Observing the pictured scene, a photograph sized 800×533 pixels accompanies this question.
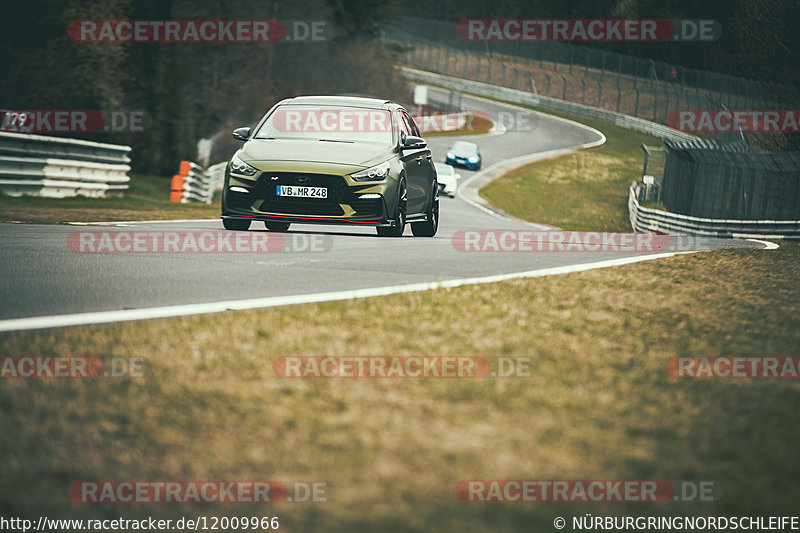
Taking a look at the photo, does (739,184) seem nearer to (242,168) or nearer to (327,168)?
(327,168)

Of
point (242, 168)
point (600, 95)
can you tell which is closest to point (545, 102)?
point (600, 95)

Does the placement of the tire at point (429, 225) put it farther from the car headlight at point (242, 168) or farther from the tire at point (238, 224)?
the car headlight at point (242, 168)

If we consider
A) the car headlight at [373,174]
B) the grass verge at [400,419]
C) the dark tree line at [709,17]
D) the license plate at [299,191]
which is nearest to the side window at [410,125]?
the car headlight at [373,174]

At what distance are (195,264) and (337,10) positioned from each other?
59.3 meters

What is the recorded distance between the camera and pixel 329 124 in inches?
498

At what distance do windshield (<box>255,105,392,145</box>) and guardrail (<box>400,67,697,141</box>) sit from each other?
59107 millimetres

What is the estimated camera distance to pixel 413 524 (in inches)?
157

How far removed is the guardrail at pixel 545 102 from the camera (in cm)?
7312

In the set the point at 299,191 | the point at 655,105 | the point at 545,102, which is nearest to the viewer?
the point at 299,191

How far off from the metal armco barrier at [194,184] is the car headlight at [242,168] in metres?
15.1

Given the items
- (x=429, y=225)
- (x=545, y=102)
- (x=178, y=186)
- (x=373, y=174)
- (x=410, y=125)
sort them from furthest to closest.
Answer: (x=545, y=102) → (x=178, y=186) → (x=429, y=225) → (x=410, y=125) → (x=373, y=174)

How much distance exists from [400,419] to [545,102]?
79.9 meters

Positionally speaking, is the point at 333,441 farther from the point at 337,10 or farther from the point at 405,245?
the point at 337,10

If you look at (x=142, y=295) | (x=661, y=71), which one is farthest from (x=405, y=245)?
(x=661, y=71)
